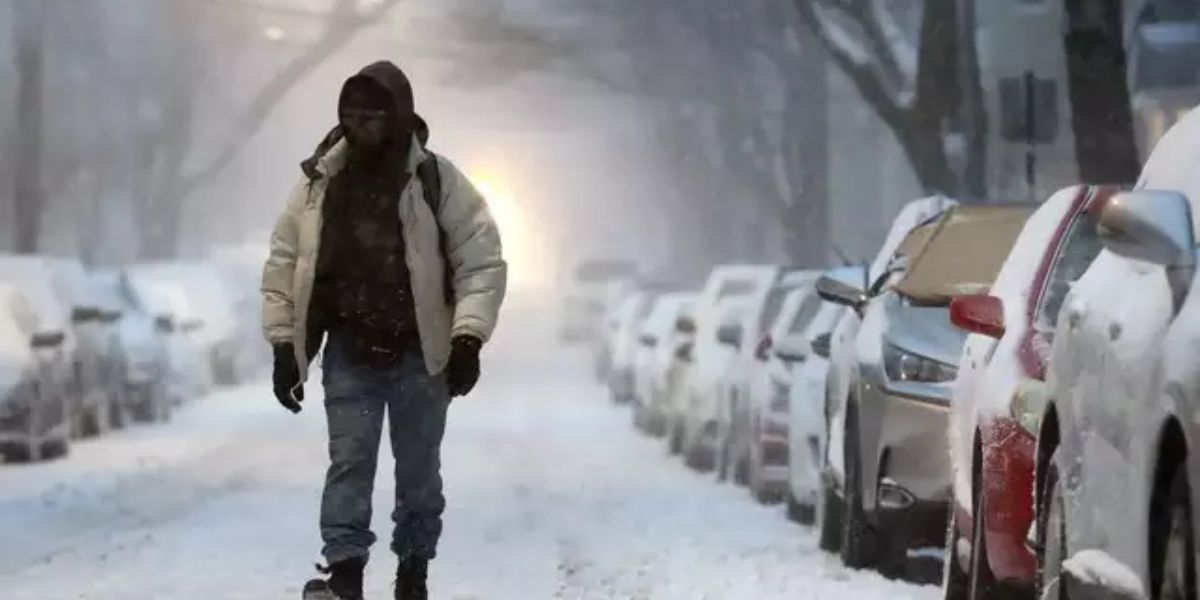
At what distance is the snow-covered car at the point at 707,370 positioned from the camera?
23406mm

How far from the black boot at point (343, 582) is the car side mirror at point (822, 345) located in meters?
7.38

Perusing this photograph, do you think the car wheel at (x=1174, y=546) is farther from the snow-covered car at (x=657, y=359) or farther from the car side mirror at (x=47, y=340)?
the snow-covered car at (x=657, y=359)

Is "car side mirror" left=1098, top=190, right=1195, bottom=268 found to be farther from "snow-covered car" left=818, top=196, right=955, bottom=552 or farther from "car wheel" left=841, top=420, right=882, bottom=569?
"snow-covered car" left=818, top=196, right=955, bottom=552

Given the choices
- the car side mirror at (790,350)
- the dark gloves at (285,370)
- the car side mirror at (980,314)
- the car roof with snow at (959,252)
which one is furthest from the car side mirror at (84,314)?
the dark gloves at (285,370)

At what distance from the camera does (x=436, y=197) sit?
959 centimetres

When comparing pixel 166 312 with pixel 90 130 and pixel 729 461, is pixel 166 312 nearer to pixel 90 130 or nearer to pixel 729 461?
pixel 729 461

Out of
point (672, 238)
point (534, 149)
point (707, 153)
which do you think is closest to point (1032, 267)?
point (707, 153)

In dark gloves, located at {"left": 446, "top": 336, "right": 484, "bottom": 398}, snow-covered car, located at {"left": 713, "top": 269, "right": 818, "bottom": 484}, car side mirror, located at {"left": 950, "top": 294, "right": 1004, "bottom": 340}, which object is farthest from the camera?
snow-covered car, located at {"left": 713, "top": 269, "right": 818, "bottom": 484}

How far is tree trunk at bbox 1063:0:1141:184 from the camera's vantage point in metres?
18.5

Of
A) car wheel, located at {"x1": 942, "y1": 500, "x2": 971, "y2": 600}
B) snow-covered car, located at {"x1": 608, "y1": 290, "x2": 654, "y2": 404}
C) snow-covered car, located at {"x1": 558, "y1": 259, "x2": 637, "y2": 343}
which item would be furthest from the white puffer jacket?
snow-covered car, located at {"x1": 558, "y1": 259, "x2": 637, "y2": 343}

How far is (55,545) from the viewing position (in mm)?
15984

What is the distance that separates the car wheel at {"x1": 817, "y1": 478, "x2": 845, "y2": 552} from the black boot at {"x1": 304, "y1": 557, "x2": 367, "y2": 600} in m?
5.72

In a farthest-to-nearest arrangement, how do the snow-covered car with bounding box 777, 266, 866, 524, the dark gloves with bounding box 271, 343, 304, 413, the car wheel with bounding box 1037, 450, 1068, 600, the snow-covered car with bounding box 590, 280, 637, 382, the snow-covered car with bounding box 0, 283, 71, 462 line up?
the snow-covered car with bounding box 590, 280, 637, 382 → the snow-covered car with bounding box 0, 283, 71, 462 → the snow-covered car with bounding box 777, 266, 866, 524 → the dark gloves with bounding box 271, 343, 304, 413 → the car wheel with bounding box 1037, 450, 1068, 600

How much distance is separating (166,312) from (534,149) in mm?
93101
